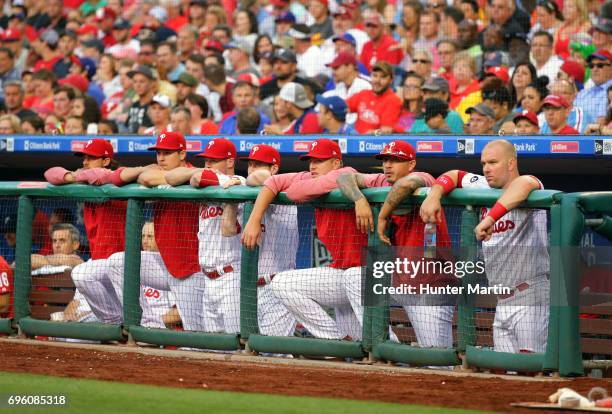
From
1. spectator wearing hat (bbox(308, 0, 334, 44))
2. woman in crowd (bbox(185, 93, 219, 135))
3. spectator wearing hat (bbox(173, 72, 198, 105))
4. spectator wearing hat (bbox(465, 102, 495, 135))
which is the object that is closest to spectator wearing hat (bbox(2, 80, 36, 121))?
spectator wearing hat (bbox(173, 72, 198, 105))

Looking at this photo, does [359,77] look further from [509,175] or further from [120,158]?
[509,175]

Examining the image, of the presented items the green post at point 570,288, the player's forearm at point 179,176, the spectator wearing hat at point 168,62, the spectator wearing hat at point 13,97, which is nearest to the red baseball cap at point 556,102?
the green post at point 570,288

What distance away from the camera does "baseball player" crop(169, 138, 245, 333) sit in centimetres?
706

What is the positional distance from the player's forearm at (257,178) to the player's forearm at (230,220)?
19cm

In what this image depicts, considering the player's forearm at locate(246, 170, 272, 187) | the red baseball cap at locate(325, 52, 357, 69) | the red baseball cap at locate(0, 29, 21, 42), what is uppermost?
the red baseball cap at locate(0, 29, 21, 42)

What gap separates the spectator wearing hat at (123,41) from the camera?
44.7ft

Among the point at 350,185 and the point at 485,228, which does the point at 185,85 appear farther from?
the point at 485,228

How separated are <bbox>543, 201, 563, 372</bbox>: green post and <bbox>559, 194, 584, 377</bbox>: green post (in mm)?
20

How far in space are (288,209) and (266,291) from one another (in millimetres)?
538

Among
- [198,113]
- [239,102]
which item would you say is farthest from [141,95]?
[239,102]

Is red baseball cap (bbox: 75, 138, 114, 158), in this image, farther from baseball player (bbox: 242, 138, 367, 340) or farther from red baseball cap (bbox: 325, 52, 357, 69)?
red baseball cap (bbox: 325, 52, 357, 69)

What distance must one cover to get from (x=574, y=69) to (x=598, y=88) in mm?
580

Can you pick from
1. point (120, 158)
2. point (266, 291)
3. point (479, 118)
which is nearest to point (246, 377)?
point (266, 291)

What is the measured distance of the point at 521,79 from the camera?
9.60 meters
